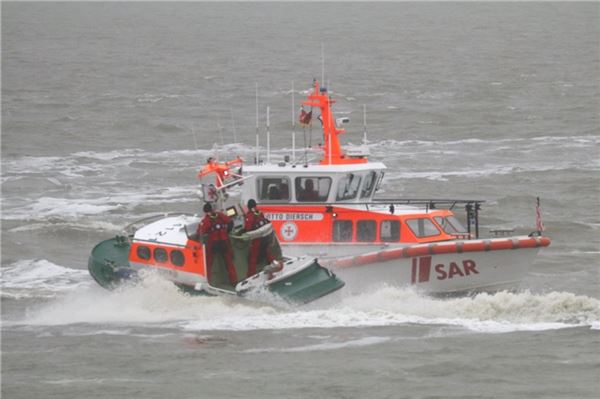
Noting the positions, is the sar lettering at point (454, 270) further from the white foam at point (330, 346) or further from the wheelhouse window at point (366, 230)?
the white foam at point (330, 346)

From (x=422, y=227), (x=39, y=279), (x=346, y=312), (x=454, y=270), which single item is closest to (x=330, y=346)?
(x=346, y=312)

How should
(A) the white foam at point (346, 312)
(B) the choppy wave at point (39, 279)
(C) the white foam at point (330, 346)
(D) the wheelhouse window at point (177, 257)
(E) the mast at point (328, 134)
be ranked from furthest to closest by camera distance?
(B) the choppy wave at point (39, 279) < (E) the mast at point (328, 134) < (D) the wheelhouse window at point (177, 257) < (A) the white foam at point (346, 312) < (C) the white foam at point (330, 346)

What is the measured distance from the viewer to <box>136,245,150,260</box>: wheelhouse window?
22.3 meters

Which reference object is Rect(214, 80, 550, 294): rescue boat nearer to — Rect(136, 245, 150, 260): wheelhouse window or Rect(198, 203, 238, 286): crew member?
Rect(198, 203, 238, 286): crew member

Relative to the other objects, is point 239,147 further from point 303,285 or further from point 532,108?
point 303,285

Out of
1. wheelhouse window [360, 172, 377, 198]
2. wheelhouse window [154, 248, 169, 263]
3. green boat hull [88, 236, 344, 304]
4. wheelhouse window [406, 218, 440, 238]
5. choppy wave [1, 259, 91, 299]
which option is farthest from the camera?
choppy wave [1, 259, 91, 299]

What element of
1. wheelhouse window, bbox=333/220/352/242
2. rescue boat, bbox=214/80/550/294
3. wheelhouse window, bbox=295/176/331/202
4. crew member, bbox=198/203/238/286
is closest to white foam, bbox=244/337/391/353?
rescue boat, bbox=214/80/550/294

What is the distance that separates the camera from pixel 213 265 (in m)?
21.8

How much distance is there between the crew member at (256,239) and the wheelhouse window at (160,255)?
1.40 metres

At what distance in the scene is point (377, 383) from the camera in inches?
691

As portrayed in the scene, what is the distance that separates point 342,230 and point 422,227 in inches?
49.8

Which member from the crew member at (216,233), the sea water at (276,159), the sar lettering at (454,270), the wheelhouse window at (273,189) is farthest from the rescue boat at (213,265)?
the sar lettering at (454,270)

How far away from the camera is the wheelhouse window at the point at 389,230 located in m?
22.0

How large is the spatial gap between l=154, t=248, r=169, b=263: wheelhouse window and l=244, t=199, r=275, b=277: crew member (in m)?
1.40
